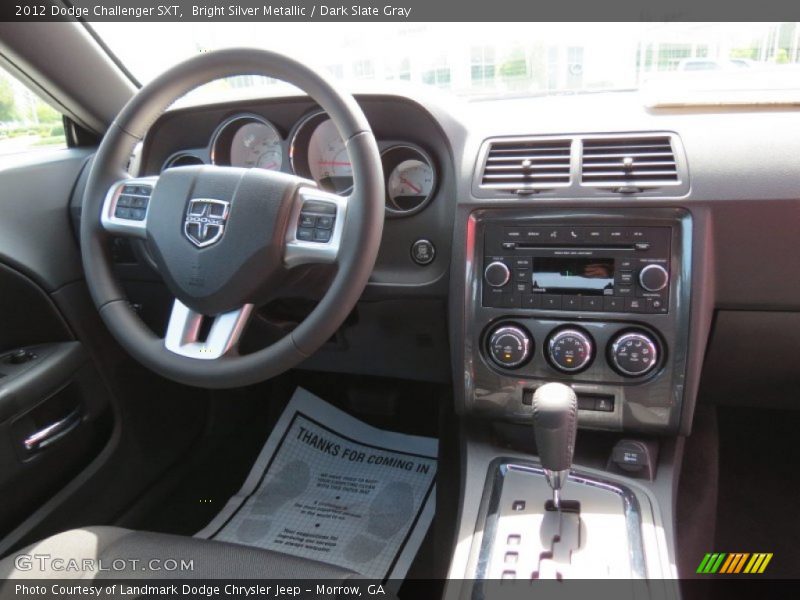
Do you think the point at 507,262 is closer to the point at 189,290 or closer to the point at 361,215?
the point at 361,215

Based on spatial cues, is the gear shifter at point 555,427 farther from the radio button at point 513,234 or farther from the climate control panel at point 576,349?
the radio button at point 513,234

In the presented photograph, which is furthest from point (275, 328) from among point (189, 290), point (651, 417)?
point (651, 417)

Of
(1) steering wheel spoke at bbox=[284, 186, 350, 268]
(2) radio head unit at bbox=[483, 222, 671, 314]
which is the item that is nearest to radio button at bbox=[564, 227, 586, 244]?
(2) radio head unit at bbox=[483, 222, 671, 314]

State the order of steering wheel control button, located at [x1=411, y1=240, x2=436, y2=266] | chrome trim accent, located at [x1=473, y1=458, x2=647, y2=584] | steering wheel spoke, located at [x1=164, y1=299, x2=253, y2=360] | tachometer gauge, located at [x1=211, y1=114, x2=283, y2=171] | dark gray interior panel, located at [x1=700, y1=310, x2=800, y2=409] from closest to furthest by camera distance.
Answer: chrome trim accent, located at [x1=473, y1=458, x2=647, y2=584] → steering wheel spoke, located at [x1=164, y1=299, x2=253, y2=360] → dark gray interior panel, located at [x1=700, y1=310, x2=800, y2=409] → steering wheel control button, located at [x1=411, y1=240, x2=436, y2=266] → tachometer gauge, located at [x1=211, y1=114, x2=283, y2=171]

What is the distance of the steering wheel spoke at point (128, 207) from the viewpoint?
1.12 meters

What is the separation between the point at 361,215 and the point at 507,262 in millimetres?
294

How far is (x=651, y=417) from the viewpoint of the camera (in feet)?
3.59

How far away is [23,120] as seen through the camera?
59.5 inches

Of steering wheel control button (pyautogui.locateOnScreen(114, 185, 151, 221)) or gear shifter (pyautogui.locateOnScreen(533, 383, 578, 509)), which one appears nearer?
gear shifter (pyautogui.locateOnScreen(533, 383, 578, 509))

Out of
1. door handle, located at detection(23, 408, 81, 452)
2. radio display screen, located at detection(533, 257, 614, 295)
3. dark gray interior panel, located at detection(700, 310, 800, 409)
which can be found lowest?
door handle, located at detection(23, 408, 81, 452)

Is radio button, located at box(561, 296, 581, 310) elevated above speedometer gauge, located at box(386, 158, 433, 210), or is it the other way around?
speedometer gauge, located at box(386, 158, 433, 210)

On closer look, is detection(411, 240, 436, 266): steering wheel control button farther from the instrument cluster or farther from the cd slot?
the cd slot

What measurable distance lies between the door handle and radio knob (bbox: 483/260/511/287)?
91cm

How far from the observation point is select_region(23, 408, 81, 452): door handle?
129cm
